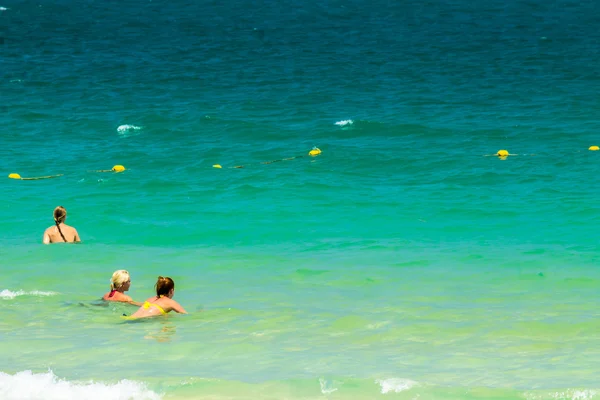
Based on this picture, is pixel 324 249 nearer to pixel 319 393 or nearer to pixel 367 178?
pixel 367 178

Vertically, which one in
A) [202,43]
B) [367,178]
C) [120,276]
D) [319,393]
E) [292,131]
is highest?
[202,43]

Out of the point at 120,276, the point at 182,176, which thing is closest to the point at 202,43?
the point at 182,176

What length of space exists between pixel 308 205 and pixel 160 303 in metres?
7.80

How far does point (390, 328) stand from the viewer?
Result: 9.67m

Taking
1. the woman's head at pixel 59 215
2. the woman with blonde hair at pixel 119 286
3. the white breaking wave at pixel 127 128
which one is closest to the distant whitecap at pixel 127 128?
the white breaking wave at pixel 127 128

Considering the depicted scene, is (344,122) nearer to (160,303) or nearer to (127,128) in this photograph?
(127,128)

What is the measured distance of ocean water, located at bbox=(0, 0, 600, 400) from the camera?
8383 mm

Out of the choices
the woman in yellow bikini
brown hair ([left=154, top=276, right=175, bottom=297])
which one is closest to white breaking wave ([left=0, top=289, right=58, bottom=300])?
the woman in yellow bikini

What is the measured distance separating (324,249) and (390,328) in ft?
16.1

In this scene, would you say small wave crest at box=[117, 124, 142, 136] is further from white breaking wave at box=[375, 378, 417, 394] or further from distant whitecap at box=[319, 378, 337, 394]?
white breaking wave at box=[375, 378, 417, 394]

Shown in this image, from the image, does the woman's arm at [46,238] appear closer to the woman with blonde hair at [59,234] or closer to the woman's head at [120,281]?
the woman with blonde hair at [59,234]

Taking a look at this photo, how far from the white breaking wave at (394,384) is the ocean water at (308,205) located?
0.02 meters

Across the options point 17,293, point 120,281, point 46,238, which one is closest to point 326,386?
point 120,281

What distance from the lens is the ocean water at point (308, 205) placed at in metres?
8.38
